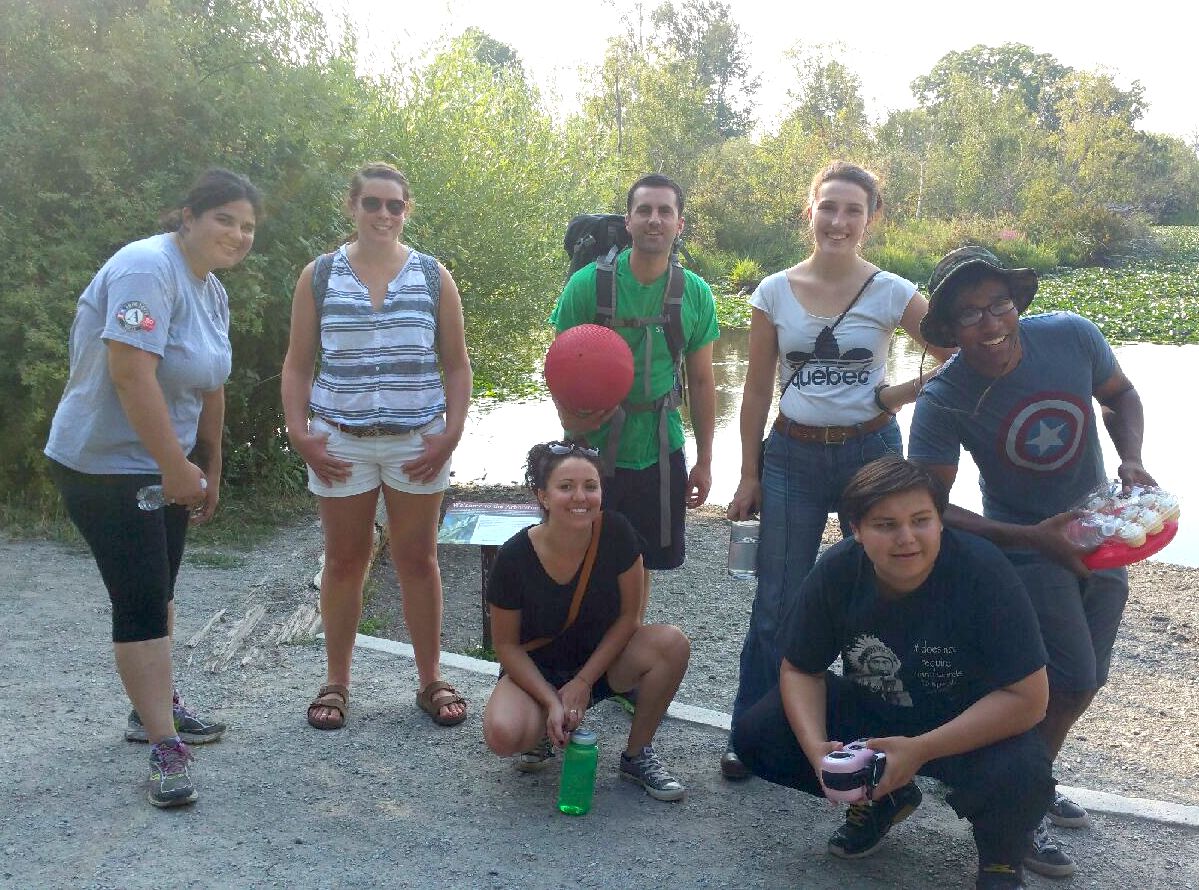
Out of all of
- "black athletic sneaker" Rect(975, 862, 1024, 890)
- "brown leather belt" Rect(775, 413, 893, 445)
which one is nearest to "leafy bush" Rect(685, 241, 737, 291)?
"brown leather belt" Rect(775, 413, 893, 445)

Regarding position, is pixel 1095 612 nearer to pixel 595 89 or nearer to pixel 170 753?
pixel 170 753

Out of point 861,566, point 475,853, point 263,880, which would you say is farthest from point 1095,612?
point 263,880

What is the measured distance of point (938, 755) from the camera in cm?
288

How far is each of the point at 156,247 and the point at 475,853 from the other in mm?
1831

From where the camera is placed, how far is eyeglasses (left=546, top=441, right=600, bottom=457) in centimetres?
357

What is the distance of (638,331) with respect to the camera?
154 inches

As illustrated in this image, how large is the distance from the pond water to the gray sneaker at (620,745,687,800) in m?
5.33

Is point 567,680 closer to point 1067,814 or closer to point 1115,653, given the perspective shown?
point 1067,814

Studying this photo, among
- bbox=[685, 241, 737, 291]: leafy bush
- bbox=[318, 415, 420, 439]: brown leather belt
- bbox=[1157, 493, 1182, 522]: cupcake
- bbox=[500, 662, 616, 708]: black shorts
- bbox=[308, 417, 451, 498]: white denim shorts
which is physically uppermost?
bbox=[685, 241, 737, 291]: leafy bush

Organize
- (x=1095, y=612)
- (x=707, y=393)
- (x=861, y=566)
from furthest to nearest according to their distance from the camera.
Result: (x=707, y=393)
(x=1095, y=612)
(x=861, y=566)

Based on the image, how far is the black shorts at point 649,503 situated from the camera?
396 cm

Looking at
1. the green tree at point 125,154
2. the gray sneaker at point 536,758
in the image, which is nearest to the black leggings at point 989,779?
the gray sneaker at point 536,758

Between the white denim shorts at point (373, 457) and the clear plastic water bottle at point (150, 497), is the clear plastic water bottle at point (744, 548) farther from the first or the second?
the clear plastic water bottle at point (150, 497)

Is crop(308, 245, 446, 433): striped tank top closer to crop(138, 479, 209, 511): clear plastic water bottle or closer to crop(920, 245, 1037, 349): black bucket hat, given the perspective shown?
crop(138, 479, 209, 511): clear plastic water bottle
